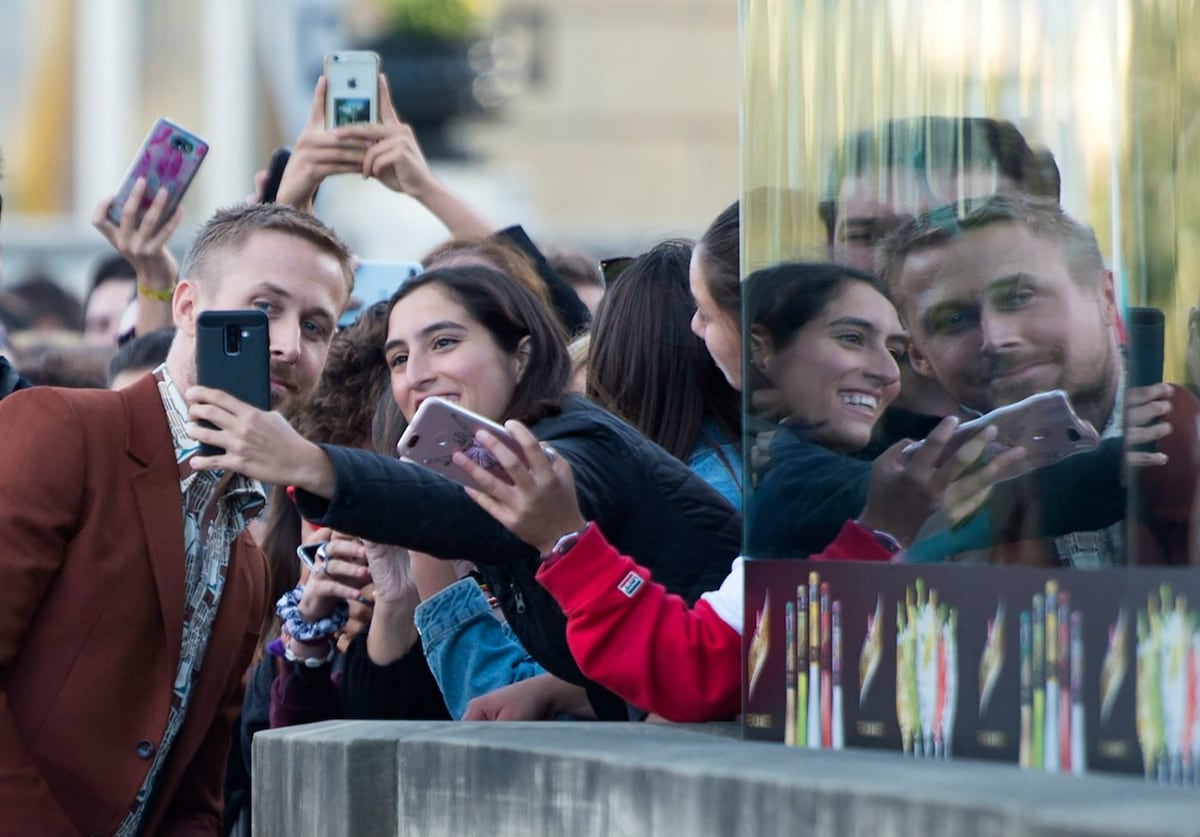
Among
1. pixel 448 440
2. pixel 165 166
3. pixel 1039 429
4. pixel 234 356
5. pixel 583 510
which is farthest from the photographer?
pixel 165 166

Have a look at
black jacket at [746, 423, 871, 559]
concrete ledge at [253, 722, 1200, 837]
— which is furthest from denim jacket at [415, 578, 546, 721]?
black jacket at [746, 423, 871, 559]

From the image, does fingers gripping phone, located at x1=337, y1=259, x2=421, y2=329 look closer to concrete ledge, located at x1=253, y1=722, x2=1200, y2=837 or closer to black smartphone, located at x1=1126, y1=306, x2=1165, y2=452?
concrete ledge, located at x1=253, y1=722, x2=1200, y2=837

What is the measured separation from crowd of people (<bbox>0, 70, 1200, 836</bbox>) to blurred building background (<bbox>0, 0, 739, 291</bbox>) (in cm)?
1209

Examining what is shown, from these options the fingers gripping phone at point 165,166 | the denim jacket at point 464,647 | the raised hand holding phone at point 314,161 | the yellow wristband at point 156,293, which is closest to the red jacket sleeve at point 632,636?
the denim jacket at point 464,647

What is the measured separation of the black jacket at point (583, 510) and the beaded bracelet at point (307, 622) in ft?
2.80

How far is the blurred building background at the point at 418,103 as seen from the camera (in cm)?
2097

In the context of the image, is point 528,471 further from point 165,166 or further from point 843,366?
point 165,166

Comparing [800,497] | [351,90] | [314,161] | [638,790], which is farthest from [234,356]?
[351,90]

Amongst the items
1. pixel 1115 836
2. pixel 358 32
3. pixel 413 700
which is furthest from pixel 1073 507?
pixel 358 32

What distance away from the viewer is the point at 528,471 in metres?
3.40

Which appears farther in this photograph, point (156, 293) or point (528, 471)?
point (156, 293)

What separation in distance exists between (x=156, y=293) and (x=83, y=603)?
231 centimetres

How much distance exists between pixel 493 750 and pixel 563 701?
1.20 meters

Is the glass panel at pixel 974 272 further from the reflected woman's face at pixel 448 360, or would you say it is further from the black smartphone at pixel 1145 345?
the reflected woman's face at pixel 448 360
